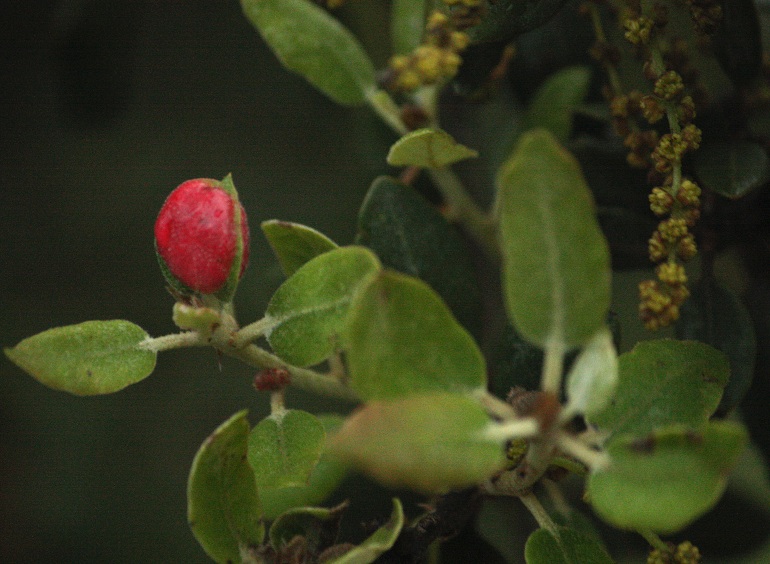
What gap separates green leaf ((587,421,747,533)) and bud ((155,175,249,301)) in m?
0.27

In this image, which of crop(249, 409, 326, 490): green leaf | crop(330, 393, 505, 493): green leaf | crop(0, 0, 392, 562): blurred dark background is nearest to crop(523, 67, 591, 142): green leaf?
crop(0, 0, 392, 562): blurred dark background

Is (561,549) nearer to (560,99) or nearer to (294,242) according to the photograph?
(294,242)

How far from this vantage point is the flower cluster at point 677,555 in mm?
585

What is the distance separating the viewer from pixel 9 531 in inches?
48.4

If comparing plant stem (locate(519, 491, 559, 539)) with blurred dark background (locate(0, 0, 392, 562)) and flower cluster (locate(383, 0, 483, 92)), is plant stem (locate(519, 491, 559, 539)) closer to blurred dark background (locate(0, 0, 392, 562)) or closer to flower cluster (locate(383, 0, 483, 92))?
flower cluster (locate(383, 0, 483, 92))

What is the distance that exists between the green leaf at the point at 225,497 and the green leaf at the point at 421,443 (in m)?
0.15

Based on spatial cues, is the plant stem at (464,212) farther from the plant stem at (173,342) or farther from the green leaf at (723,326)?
the plant stem at (173,342)

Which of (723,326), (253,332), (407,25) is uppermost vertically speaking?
(407,25)

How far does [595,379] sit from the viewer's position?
1.49 ft

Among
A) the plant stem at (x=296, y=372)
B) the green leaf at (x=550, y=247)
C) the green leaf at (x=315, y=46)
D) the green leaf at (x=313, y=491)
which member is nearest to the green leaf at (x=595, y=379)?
the green leaf at (x=550, y=247)

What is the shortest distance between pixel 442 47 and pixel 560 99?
0.33 metres

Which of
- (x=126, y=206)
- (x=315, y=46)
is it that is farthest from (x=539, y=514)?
(x=126, y=206)

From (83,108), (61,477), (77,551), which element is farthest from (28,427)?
(83,108)

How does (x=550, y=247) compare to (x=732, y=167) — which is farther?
(x=732, y=167)
